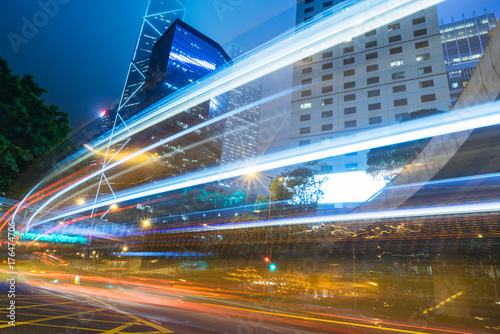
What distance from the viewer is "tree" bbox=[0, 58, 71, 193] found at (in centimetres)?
1186

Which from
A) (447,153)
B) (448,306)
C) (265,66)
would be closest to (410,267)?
(448,306)

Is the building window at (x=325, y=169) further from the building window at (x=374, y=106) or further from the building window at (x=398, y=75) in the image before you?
the building window at (x=398, y=75)

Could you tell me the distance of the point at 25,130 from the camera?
13.0m

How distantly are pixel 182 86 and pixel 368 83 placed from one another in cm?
8117

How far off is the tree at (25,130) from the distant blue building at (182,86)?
3222 inches

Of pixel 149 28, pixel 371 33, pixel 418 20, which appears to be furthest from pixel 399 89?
pixel 149 28

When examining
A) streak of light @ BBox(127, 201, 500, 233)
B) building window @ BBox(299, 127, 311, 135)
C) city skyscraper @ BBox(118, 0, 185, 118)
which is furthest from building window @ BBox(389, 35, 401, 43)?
city skyscraper @ BBox(118, 0, 185, 118)

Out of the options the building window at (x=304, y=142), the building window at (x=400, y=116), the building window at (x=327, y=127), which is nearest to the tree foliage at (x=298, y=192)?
the building window at (x=304, y=142)

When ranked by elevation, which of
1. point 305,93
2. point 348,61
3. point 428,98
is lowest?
point 428,98

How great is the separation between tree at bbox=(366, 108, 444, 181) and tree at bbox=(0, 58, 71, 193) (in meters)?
31.4

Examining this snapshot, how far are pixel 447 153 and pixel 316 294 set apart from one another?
632 inches

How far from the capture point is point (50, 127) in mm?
14438

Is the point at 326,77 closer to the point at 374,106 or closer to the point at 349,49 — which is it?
the point at 349,49

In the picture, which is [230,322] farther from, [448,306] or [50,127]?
[50,127]
